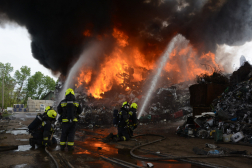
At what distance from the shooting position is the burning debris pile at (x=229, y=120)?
705 centimetres

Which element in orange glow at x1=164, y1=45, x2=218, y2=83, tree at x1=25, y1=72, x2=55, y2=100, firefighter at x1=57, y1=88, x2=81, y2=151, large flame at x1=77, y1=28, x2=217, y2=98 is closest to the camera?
firefighter at x1=57, y1=88, x2=81, y2=151

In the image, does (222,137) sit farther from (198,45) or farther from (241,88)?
(198,45)

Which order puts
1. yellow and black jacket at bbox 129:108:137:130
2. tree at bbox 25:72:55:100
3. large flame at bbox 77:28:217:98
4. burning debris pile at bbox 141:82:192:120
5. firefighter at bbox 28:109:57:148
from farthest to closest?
tree at bbox 25:72:55:100 → large flame at bbox 77:28:217:98 → burning debris pile at bbox 141:82:192:120 → yellow and black jacket at bbox 129:108:137:130 → firefighter at bbox 28:109:57:148

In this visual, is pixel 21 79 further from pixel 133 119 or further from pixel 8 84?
pixel 133 119

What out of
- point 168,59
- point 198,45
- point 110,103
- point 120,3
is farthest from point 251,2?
point 110,103

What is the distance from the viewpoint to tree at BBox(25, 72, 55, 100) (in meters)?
54.0

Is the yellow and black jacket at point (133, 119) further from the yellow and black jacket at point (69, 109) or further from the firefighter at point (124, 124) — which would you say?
the yellow and black jacket at point (69, 109)

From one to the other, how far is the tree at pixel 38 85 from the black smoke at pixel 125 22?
37243 mm

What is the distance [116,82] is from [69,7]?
9043 mm

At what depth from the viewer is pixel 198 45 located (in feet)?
74.1

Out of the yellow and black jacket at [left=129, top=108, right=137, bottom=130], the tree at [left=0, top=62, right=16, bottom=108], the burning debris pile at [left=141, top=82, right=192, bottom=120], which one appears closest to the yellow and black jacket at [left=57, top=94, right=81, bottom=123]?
the yellow and black jacket at [left=129, top=108, right=137, bottom=130]

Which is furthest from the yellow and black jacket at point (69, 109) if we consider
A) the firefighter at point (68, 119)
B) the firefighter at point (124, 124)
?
the firefighter at point (124, 124)

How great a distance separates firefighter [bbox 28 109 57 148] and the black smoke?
13.6 metres

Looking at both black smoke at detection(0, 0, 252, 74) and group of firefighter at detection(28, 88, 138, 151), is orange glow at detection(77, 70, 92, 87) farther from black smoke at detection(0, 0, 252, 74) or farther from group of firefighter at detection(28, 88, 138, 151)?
group of firefighter at detection(28, 88, 138, 151)
